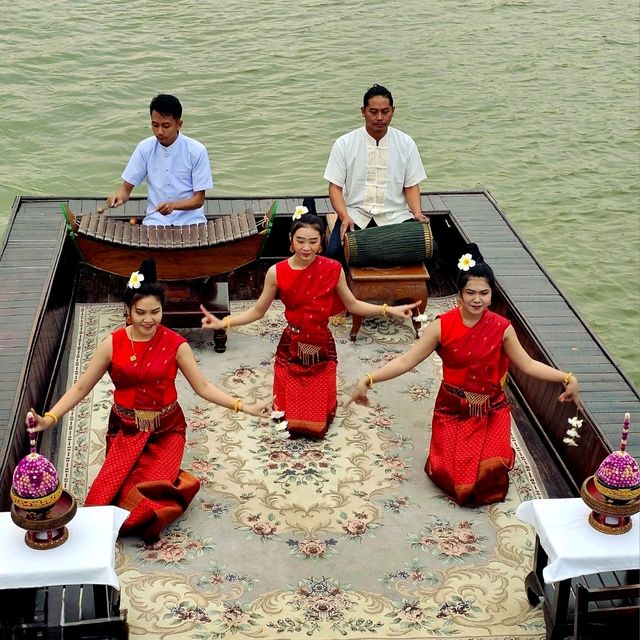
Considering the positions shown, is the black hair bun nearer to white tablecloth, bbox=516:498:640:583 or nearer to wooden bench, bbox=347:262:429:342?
wooden bench, bbox=347:262:429:342

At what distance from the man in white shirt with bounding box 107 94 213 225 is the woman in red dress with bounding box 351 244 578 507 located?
1.89m

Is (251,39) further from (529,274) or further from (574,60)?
(529,274)

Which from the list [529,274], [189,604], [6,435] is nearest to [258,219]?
[529,274]

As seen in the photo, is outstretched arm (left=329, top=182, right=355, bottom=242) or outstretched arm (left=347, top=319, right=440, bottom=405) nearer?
outstretched arm (left=347, top=319, right=440, bottom=405)

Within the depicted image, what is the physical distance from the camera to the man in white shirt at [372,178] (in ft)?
20.2

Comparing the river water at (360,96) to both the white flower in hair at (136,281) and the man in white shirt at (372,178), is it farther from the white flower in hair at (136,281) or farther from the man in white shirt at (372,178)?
the white flower in hair at (136,281)

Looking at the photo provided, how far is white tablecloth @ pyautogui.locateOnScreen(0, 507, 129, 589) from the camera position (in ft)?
11.3

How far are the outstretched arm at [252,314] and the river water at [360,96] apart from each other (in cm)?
399

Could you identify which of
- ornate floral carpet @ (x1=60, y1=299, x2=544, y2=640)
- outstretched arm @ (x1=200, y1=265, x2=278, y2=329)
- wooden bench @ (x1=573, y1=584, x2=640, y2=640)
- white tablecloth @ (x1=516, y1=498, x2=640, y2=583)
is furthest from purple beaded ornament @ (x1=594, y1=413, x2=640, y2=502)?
outstretched arm @ (x1=200, y1=265, x2=278, y2=329)

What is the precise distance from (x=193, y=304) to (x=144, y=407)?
140cm

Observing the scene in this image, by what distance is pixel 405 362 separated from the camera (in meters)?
4.69

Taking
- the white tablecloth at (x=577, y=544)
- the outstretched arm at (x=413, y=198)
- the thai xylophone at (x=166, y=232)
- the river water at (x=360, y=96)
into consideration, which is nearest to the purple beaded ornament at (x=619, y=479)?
the white tablecloth at (x=577, y=544)

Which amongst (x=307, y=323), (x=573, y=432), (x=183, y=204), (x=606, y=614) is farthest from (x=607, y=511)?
(x=183, y=204)

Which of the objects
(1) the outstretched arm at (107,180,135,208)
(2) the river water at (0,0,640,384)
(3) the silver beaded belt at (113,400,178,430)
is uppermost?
(1) the outstretched arm at (107,180,135,208)
